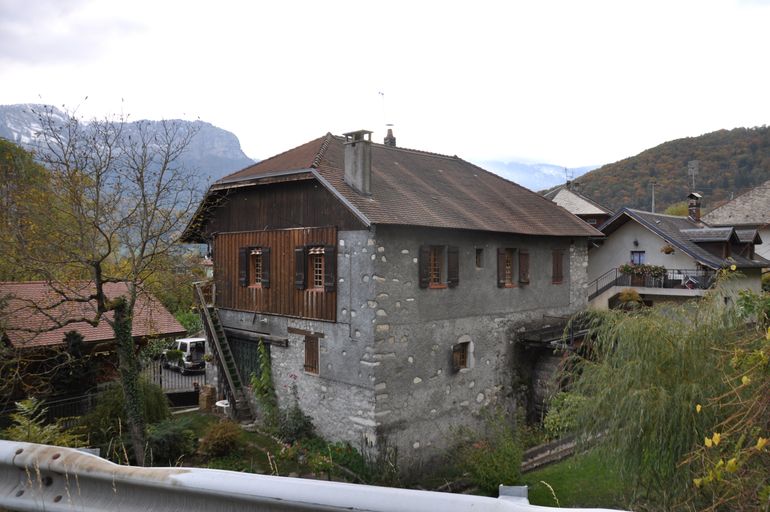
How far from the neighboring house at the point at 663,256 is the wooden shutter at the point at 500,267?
9.96 m

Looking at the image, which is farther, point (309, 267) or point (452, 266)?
point (309, 267)

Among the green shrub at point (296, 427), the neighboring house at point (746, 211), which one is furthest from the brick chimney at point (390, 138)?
the neighboring house at point (746, 211)

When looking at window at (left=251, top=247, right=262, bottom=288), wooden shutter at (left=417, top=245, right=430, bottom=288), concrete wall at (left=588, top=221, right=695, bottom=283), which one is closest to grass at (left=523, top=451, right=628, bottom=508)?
wooden shutter at (left=417, top=245, right=430, bottom=288)

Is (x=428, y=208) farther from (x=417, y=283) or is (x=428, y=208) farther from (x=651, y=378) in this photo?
(x=651, y=378)

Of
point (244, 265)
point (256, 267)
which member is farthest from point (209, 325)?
point (256, 267)

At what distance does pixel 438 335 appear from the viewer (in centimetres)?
1453

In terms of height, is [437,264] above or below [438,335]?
above

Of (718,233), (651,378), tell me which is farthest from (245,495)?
(718,233)

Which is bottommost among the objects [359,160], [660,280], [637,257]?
[660,280]

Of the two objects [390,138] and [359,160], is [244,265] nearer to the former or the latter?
[359,160]

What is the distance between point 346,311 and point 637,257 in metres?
17.1

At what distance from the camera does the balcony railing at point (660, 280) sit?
23094mm

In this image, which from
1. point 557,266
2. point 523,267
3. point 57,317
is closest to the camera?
point 57,317

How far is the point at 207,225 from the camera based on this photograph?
1873 centimetres
